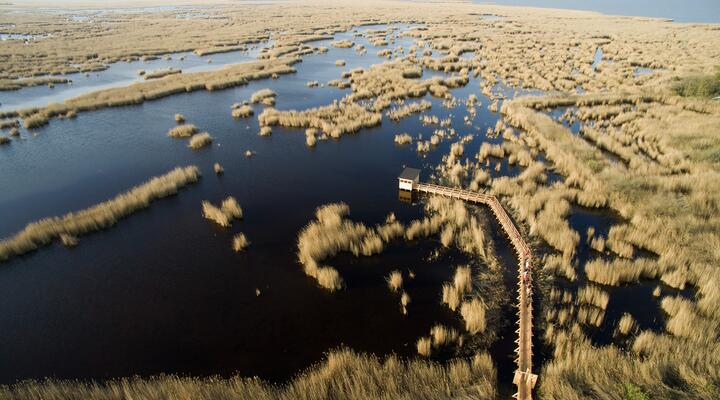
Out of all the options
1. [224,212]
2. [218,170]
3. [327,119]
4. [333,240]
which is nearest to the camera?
[333,240]

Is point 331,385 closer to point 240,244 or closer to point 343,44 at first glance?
point 240,244

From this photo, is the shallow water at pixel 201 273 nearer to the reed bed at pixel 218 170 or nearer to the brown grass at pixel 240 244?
the brown grass at pixel 240 244

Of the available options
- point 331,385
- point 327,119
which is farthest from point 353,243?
point 327,119

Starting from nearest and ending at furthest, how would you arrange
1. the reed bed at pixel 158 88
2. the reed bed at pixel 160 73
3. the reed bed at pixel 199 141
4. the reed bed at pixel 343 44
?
the reed bed at pixel 199 141, the reed bed at pixel 158 88, the reed bed at pixel 160 73, the reed bed at pixel 343 44

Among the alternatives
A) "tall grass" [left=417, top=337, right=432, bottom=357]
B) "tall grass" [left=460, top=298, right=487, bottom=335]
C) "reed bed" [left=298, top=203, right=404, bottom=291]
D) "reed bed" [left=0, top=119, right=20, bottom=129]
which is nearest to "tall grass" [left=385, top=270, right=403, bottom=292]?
"reed bed" [left=298, top=203, right=404, bottom=291]

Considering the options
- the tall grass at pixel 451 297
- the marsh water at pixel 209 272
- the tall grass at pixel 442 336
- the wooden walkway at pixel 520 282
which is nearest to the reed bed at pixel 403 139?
the marsh water at pixel 209 272

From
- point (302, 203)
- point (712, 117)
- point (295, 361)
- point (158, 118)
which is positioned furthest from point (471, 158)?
point (158, 118)

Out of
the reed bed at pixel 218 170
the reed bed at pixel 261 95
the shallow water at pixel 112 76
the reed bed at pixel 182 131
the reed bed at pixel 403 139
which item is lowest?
the reed bed at pixel 218 170
